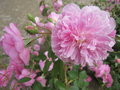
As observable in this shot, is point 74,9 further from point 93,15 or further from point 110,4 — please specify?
point 110,4

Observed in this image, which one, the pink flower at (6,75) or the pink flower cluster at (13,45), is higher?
the pink flower cluster at (13,45)

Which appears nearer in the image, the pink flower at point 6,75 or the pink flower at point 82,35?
the pink flower at point 82,35

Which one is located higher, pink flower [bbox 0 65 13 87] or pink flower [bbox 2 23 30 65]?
pink flower [bbox 2 23 30 65]

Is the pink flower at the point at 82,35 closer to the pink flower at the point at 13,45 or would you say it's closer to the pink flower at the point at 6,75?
the pink flower at the point at 13,45

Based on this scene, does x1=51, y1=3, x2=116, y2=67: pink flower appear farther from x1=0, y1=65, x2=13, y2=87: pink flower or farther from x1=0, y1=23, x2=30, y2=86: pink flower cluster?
x1=0, y1=65, x2=13, y2=87: pink flower

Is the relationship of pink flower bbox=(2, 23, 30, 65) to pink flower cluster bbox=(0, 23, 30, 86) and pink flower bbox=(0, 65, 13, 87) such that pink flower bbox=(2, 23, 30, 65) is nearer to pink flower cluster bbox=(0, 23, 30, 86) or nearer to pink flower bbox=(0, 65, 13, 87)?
pink flower cluster bbox=(0, 23, 30, 86)

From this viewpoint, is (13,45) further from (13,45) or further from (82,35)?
(82,35)

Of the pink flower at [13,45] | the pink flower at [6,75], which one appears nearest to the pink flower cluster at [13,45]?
the pink flower at [13,45]

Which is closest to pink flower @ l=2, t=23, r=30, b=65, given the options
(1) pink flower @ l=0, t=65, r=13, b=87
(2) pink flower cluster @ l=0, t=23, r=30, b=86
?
(2) pink flower cluster @ l=0, t=23, r=30, b=86

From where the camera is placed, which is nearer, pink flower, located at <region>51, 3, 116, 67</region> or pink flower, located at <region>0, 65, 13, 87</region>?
pink flower, located at <region>51, 3, 116, 67</region>

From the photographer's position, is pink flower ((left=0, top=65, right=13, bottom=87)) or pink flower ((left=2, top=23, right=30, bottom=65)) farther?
pink flower ((left=0, top=65, right=13, bottom=87))
